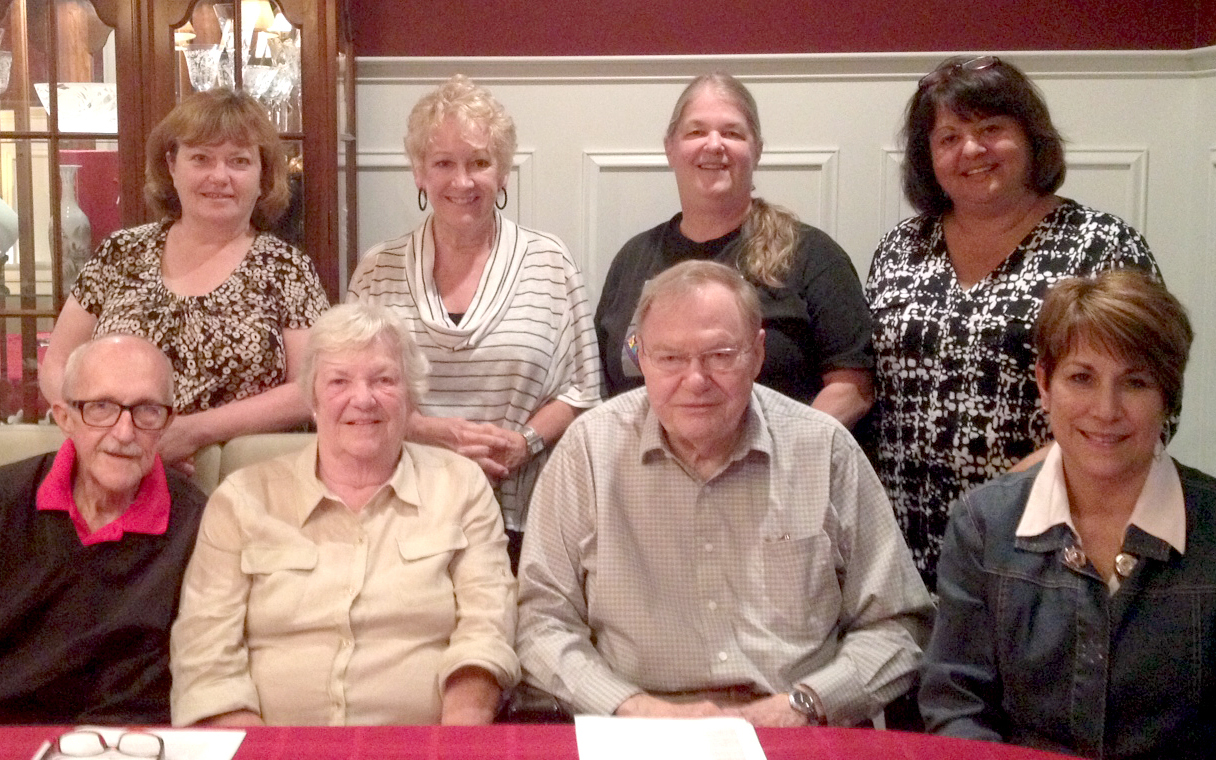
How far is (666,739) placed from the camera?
1.39 meters

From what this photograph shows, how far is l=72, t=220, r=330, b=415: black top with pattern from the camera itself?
8.28 ft

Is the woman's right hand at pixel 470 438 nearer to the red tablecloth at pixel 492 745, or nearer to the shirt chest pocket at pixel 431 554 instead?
the shirt chest pocket at pixel 431 554

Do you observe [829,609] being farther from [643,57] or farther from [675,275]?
[643,57]

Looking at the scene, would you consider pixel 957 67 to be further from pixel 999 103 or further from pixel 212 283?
pixel 212 283

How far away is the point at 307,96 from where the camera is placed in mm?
3076

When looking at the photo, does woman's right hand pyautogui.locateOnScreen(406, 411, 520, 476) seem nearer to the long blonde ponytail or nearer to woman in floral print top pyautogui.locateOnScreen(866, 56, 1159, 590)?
the long blonde ponytail

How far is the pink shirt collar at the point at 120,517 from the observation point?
198 centimetres

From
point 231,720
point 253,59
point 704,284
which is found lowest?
point 231,720

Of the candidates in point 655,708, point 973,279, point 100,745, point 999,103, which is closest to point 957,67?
point 999,103

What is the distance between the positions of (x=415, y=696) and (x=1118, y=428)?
1177mm

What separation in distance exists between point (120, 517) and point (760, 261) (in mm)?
1361

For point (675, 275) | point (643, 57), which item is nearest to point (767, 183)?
point (643, 57)

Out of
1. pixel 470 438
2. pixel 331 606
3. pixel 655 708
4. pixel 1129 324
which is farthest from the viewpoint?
pixel 470 438

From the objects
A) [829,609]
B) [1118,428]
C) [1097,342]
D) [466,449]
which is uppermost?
[1097,342]
